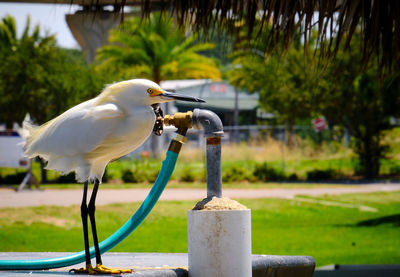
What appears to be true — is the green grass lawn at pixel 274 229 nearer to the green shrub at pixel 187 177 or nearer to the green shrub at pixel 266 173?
the green shrub at pixel 266 173

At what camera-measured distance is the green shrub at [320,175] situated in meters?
22.8

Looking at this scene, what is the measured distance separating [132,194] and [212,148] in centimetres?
1457

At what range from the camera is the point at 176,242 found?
10.7m

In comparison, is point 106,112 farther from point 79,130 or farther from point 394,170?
point 394,170

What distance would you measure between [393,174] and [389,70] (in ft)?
66.3

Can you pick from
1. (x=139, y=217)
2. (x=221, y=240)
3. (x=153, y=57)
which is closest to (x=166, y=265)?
(x=139, y=217)

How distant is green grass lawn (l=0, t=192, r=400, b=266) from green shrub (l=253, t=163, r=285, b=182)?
234 inches

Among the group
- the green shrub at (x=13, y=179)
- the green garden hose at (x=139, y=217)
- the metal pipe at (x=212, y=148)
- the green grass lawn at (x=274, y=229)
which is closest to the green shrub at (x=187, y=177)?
the green shrub at (x=13, y=179)

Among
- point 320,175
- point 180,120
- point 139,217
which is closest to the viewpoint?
point 139,217

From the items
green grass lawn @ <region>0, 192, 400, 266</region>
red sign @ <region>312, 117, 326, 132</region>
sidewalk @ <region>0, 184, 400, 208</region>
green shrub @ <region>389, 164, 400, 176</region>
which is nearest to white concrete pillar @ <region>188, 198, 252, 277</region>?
green grass lawn @ <region>0, 192, 400, 266</region>

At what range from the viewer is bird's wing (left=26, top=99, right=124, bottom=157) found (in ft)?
11.8

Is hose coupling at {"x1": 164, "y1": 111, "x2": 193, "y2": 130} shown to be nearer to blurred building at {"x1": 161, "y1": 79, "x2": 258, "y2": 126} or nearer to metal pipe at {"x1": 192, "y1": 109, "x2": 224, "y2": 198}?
metal pipe at {"x1": 192, "y1": 109, "x2": 224, "y2": 198}

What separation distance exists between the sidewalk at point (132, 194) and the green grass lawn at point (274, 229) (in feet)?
4.24

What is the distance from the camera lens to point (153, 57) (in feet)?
96.8
